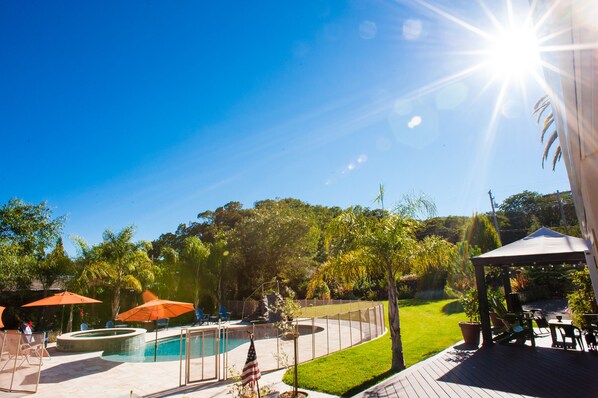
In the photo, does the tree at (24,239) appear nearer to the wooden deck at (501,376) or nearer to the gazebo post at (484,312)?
the wooden deck at (501,376)

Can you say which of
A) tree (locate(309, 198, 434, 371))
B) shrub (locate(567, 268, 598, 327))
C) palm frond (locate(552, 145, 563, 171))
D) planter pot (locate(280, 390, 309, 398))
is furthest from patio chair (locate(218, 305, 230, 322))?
palm frond (locate(552, 145, 563, 171))

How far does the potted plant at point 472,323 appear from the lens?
1032cm

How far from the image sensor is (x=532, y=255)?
9.05 meters

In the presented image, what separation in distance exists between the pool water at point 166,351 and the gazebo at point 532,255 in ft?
27.4

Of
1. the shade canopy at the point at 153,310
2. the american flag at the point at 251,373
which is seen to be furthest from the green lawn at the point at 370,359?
the shade canopy at the point at 153,310

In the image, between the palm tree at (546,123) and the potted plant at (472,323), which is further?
the palm tree at (546,123)

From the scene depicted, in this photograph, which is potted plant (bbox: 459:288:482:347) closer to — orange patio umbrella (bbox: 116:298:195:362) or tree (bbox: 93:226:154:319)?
orange patio umbrella (bbox: 116:298:195:362)

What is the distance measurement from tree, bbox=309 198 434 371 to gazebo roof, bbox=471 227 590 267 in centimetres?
230

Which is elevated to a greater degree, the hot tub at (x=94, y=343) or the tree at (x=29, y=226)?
the tree at (x=29, y=226)

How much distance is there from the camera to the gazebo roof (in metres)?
8.84

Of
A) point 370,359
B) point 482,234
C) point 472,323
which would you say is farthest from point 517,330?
point 482,234

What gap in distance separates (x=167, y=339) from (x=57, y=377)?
806 cm

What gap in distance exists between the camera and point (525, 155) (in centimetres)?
1736

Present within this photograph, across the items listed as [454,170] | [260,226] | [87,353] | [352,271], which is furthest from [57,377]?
[260,226]
